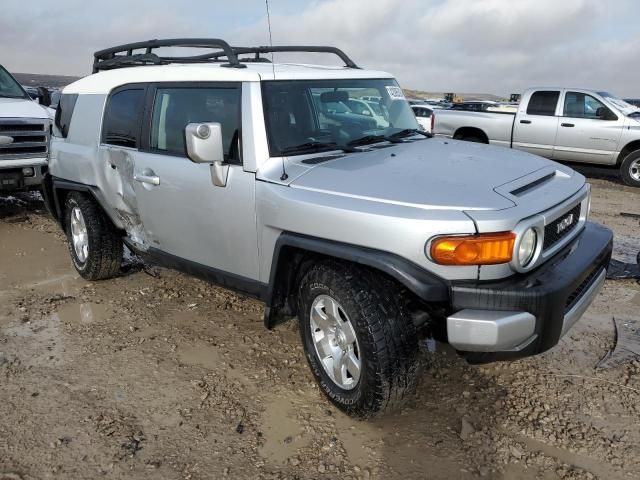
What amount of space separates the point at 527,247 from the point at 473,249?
0.33m

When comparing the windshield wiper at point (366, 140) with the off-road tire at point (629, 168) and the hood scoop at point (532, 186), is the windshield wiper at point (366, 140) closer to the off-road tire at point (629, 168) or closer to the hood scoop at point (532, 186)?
the hood scoop at point (532, 186)

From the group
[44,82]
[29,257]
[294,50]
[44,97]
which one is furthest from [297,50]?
[44,82]

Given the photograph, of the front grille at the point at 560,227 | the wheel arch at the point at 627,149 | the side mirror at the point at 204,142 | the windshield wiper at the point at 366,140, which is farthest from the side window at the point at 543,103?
the side mirror at the point at 204,142

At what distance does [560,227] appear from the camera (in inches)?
123

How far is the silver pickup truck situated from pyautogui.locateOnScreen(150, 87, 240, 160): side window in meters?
9.22

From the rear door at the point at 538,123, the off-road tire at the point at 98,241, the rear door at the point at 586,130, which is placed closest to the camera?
the off-road tire at the point at 98,241

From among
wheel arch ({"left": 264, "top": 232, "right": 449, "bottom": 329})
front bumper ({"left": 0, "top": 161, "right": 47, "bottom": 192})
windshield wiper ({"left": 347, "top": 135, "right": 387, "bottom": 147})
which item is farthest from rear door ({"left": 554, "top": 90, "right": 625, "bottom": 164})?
wheel arch ({"left": 264, "top": 232, "right": 449, "bottom": 329})

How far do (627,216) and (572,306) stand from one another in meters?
5.89

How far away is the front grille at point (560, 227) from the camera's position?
2.99 m

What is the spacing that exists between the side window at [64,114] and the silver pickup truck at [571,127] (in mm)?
8930

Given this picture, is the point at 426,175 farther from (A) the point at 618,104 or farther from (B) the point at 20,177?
(A) the point at 618,104

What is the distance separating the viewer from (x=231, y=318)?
14.9 feet

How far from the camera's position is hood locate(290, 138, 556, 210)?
9.09 feet

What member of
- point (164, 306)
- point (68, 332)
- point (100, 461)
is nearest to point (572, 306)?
point (100, 461)
